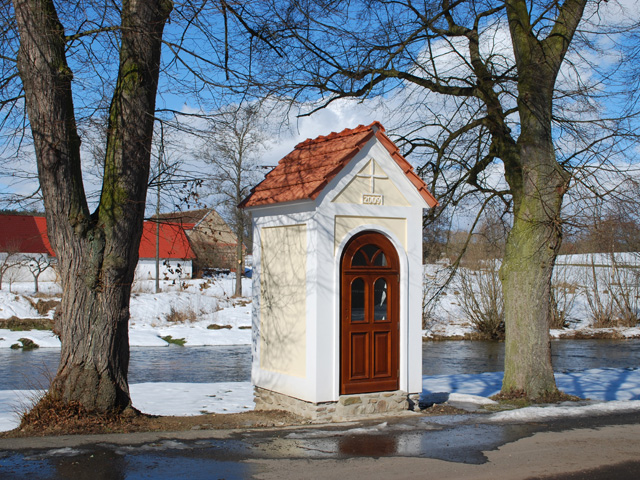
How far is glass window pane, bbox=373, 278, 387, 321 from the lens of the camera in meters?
9.62

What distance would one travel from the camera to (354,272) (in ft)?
30.8

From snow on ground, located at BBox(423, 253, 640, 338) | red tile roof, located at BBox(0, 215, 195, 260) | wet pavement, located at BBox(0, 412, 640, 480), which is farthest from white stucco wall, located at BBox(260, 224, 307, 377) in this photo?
red tile roof, located at BBox(0, 215, 195, 260)

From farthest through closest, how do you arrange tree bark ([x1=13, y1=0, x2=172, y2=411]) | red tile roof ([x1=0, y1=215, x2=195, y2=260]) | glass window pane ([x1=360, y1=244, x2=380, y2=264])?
red tile roof ([x1=0, y1=215, x2=195, y2=260]) < glass window pane ([x1=360, y1=244, x2=380, y2=264]) < tree bark ([x1=13, y1=0, x2=172, y2=411])

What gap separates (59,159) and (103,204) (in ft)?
2.55

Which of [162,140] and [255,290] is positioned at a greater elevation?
[162,140]

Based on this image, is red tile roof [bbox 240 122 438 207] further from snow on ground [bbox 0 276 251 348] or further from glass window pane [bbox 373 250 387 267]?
snow on ground [bbox 0 276 251 348]

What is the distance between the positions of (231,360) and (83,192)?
558 inches

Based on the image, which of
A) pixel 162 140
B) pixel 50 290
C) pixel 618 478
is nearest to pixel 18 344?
pixel 50 290

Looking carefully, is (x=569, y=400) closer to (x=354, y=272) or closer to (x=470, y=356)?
(x=354, y=272)

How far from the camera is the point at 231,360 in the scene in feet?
71.5

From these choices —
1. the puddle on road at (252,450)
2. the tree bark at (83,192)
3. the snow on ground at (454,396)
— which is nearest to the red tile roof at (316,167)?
the tree bark at (83,192)

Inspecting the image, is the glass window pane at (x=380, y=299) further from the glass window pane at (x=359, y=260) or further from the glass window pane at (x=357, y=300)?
the glass window pane at (x=359, y=260)

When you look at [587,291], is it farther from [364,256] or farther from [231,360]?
[364,256]

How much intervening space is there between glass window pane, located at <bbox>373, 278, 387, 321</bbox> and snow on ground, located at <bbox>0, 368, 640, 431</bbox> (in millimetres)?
2002
